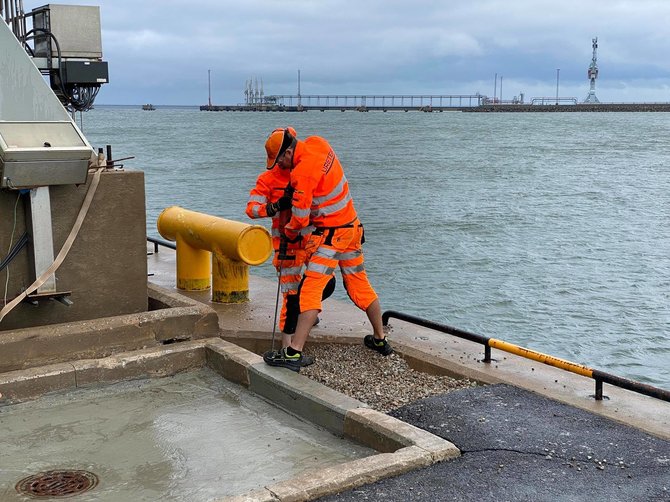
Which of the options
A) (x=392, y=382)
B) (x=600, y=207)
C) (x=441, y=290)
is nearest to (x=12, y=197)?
(x=392, y=382)

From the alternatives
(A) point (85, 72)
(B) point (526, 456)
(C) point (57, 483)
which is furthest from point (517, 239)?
(C) point (57, 483)

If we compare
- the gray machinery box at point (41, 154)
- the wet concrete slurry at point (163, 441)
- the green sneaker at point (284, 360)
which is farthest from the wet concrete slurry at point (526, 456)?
the gray machinery box at point (41, 154)

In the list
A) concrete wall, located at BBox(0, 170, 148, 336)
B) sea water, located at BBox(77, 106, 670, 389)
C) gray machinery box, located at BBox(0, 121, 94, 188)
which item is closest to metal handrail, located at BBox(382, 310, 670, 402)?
concrete wall, located at BBox(0, 170, 148, 336)

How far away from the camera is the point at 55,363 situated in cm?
588

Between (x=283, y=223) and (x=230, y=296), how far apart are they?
1915 mm

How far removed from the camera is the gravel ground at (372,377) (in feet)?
18.8

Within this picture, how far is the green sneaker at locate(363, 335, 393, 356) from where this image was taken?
666 centimetres

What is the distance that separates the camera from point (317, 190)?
608 centimetres

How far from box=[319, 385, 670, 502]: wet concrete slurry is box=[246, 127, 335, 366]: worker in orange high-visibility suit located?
4.65 feet

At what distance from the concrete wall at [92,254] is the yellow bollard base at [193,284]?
1903mm

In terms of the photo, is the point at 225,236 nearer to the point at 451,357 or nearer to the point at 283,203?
the point at 283,203

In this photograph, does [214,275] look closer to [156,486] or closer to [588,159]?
[156,486]

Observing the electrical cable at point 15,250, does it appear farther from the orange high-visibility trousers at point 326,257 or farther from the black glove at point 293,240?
the orange high-visibility trousers at point 326,257

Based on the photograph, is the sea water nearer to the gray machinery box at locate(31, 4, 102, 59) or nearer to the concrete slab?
the gray machinery box at locate(31, 4, 102, 59)
